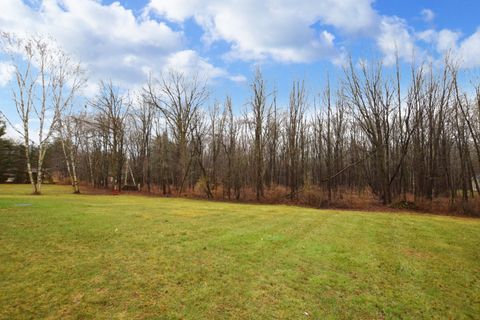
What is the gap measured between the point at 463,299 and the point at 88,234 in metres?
8.24

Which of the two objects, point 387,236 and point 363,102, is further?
point 363,102

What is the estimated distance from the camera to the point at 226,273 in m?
4.95

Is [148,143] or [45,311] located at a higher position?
[148,143]

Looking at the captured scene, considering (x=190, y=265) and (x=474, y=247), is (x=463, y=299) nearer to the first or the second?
(x=474, y=247)

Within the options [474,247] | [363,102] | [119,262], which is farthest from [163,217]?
[363,102]

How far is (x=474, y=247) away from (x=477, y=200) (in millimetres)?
12379

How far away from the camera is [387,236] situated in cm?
845

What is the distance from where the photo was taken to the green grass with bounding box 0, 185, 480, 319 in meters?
3.77

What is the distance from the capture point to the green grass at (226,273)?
3.77 meters

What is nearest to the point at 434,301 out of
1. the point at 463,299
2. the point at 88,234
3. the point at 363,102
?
the point at 463,299

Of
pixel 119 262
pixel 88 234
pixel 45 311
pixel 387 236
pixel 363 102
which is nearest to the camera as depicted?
pixel 45 311

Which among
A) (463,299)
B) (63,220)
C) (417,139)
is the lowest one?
(463,299)

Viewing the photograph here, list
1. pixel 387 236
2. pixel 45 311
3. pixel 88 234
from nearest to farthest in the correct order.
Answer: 1. pixel 45 311
2. pixel 88 234
3. pixel 387 236

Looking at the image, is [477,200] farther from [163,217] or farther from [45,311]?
[45,311]
